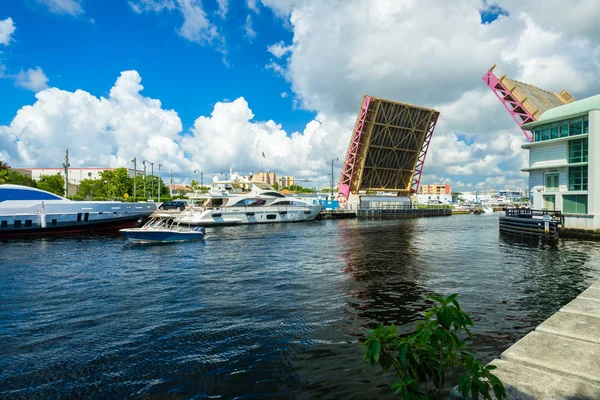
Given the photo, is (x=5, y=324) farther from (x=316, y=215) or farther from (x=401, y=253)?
(x=316, y=215)

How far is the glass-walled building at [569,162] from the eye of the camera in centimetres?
2988

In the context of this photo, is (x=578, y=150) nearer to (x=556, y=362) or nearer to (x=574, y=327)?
(x=574, y=327)

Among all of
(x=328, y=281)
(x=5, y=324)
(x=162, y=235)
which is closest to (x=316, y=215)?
(x=162, y=235)

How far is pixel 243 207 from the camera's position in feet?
161

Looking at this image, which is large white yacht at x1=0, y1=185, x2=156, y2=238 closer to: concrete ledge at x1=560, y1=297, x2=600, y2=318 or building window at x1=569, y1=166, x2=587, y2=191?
concrete ledge at x1=560, y1=297, x2=600, y2=318

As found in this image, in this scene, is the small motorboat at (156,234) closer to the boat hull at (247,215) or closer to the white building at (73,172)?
the boat hull at (247,215)

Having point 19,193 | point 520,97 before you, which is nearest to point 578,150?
point 520,97

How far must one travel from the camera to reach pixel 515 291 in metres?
13.2

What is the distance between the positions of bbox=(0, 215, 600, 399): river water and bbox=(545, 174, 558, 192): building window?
582 inches

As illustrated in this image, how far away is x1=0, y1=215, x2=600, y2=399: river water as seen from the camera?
6.79 meters

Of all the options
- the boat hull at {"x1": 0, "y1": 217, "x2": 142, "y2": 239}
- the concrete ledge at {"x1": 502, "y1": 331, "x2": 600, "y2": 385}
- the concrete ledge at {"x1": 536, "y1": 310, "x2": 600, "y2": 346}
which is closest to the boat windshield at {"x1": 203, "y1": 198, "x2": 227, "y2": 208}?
the boat hull at {"x1": 0, "y1": 217, "x2": 142, "y2": 239}

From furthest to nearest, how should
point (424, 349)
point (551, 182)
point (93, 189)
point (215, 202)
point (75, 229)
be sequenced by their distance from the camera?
point (93, 189)
point (215, 202)
point (75, 229)
point (551, 182)
point (424, 349)

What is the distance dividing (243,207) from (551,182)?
3580 centimetres

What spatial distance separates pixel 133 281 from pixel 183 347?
810cm
